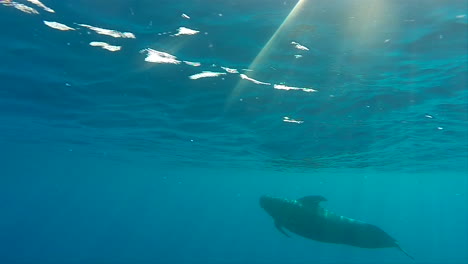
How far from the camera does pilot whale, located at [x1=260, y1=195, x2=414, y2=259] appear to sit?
50.0 ft

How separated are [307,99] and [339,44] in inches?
213

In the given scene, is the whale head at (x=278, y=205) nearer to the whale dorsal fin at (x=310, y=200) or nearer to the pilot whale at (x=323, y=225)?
the pilot whale at (x=323, y=225)

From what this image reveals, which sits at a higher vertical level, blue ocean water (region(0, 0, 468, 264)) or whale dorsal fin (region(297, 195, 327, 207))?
blue ocean water (region(0, 0, 468, 264))

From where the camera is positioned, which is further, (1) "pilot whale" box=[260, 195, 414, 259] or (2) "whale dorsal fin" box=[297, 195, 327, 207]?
(1) "pilot whale" box=[260, 195, 414, 259]

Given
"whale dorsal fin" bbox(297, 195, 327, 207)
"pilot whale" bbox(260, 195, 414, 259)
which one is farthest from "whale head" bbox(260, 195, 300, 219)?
"whale dorsal fin" bbox(297, 195, 327, 207)

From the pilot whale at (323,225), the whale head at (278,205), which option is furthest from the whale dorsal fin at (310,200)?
the whale head at (278,205)

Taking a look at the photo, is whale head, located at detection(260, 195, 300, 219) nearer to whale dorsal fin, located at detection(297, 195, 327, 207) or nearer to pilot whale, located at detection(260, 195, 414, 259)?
pilot whale, located at detection(260, 195, 414, 259)

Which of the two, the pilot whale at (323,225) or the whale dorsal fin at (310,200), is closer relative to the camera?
the whale dorsal fin at (310,200)

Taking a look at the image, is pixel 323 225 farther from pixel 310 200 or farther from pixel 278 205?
pixel 278 205

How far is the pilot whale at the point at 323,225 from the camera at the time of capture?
1524 centimetres

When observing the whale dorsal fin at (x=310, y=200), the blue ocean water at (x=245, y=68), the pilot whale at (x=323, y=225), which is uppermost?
the blue ocean water at (x=245, y=68)

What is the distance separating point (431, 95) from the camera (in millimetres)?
13875

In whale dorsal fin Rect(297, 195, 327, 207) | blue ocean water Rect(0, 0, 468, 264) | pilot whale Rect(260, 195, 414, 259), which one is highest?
blue ocean water Rect(0, 0, 468, 264)

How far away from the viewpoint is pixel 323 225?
602 inches
